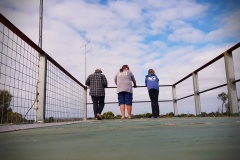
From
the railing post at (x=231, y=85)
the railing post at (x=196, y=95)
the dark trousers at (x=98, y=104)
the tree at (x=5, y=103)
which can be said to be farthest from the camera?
the dark trousers at (x=98, y=104)

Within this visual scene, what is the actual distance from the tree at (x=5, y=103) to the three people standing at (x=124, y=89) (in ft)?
9.85

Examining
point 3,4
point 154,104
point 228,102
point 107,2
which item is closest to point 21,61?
point 3,4

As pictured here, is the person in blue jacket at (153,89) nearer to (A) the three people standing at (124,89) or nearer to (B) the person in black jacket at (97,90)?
(A) the three people standing at (124,89)

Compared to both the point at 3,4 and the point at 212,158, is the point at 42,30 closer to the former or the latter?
the point at 3,4

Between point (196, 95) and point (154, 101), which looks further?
point (154, 101)

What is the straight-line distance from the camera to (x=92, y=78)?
218 inches

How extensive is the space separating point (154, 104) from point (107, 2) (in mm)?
3799

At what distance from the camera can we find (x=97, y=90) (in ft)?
17.7

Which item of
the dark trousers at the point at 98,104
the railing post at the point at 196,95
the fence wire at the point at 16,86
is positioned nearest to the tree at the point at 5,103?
the fence wire at the point at 16,86

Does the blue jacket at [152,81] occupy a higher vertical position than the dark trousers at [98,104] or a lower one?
higher

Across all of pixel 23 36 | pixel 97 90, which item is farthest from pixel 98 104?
pixel 23 36

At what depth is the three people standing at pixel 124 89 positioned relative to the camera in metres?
5.16

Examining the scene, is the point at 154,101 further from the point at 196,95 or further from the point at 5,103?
the point at 5,103

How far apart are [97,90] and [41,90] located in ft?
7.05
